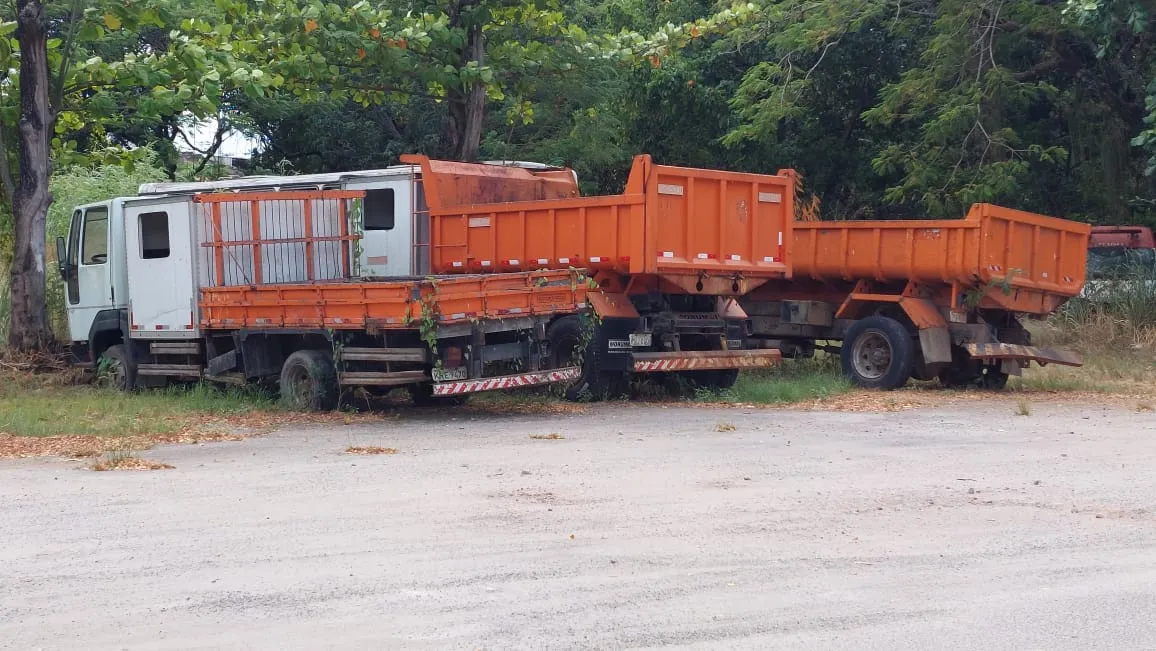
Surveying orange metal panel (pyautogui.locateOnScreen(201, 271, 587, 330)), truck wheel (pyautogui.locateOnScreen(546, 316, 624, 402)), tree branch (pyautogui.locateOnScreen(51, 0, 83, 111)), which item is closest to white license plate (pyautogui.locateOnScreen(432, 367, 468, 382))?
orange metal panel (pyautogui.locateOnScreen(201, 271, 587, 330))

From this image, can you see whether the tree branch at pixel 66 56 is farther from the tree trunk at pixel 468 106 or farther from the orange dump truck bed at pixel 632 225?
the tree trunk at pixel 468 106

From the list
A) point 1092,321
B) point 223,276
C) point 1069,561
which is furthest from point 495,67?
point 1069,561

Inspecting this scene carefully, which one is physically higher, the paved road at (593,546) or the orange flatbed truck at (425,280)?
the orange flatbed truck at (425,280)

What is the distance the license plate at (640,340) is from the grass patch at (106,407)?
399 centimetres

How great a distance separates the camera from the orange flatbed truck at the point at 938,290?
52.2ft

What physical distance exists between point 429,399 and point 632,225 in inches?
127

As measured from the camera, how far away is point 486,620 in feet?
19.6

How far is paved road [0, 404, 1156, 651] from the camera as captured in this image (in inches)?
232

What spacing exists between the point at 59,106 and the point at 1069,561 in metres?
15.1

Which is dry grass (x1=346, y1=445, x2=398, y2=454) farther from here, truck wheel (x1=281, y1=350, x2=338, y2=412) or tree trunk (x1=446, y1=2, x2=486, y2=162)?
tree trunk (x1=446, y1=2, x2=486, y2=162)

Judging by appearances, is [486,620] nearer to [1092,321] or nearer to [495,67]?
[495,67]

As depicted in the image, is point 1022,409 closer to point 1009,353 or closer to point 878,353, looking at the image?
point 1009,353

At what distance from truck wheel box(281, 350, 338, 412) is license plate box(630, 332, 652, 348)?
332 cm

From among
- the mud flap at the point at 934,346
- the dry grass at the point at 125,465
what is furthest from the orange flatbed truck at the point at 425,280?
the dry grass at the point at 125,465
